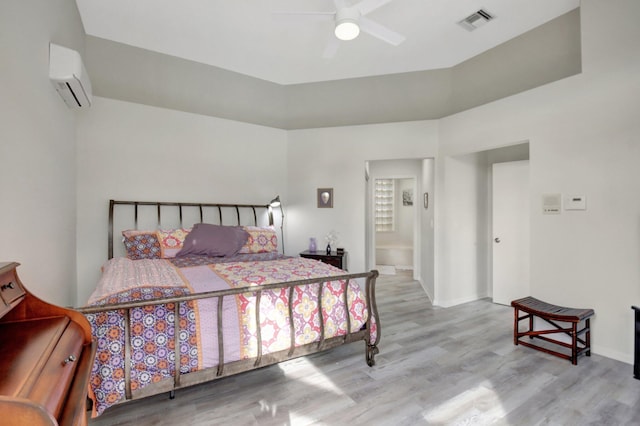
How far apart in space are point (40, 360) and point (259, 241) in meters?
2.98

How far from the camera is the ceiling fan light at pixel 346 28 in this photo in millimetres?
2316

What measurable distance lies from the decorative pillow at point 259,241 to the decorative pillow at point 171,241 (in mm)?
678

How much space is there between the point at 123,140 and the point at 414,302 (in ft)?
14.0

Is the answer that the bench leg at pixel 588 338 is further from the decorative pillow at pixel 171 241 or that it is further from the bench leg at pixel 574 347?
the decorative pillow at pixel 171 241

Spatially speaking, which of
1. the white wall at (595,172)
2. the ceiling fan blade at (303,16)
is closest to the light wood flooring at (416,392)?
the white wall at (595,172)

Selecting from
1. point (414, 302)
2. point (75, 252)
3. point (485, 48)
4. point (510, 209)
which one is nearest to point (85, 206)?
point (75, 252)

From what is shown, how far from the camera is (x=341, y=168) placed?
4598mm

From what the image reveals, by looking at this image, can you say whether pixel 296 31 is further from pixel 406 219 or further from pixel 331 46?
pixel 406 219

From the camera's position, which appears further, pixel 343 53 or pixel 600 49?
pixel 343 53

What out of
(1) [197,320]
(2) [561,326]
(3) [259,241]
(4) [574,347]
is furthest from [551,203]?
(1) [197,320]

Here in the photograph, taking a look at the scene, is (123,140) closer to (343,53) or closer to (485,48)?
(343,53)

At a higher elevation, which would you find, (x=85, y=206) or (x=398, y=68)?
(x=398, y=68)

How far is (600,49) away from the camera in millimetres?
2639

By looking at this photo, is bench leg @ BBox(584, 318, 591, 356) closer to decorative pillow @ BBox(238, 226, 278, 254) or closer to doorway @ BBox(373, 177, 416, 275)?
decorative pillow @ BBox(238, 226, 278, 254)
